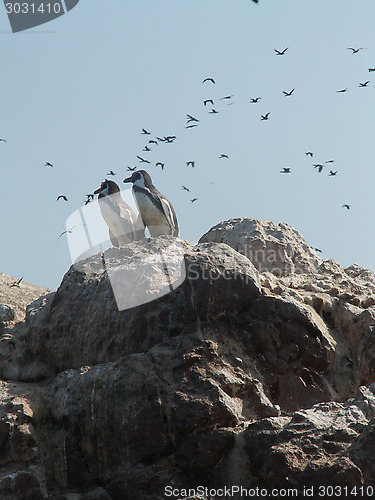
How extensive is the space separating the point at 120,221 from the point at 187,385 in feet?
16.5

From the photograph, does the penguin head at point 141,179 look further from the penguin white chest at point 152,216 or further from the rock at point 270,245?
the rock at point 270,245

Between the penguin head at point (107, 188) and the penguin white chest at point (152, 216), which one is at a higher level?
the penguin head at point (107, 188)

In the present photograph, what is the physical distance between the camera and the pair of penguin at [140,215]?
44.5ft

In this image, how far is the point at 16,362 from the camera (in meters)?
11.5

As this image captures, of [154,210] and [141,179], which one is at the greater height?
[141,179]

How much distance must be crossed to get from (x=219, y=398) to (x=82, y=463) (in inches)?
80.9

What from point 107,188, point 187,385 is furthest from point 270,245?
point 187,385

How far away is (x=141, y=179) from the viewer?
46.6ft

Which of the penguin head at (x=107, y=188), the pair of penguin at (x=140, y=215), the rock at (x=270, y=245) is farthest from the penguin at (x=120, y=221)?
the rock at (x=270, y=245)

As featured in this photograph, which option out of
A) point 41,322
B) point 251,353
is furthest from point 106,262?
point 251,353

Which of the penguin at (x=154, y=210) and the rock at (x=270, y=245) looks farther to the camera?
the rock at (x=270, y=245)

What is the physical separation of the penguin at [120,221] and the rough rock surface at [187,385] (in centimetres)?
198

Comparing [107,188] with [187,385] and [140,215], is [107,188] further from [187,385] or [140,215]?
[187,385]

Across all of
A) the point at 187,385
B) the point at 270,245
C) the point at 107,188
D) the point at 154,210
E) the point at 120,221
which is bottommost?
the point at 270,245
